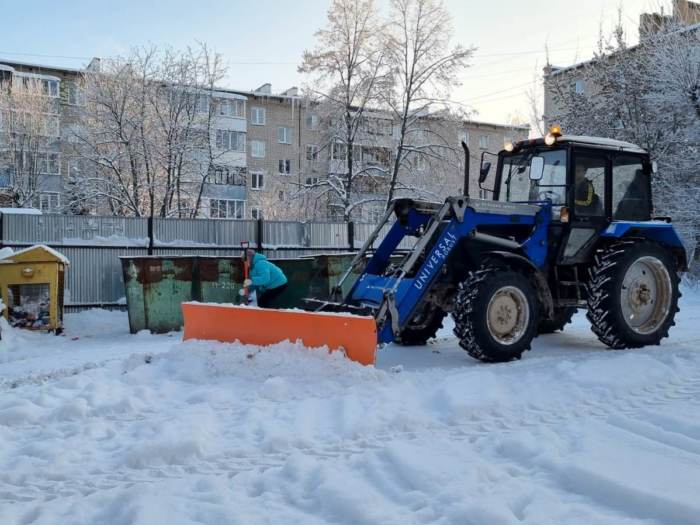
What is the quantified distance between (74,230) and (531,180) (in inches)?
372

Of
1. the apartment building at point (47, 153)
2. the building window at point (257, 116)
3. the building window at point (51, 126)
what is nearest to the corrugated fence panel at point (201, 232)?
the apartment building at point (47, 153)

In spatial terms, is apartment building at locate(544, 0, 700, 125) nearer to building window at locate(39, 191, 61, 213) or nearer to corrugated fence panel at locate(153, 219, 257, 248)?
corrugated fence panel at locate(153, 219, 257, 248)

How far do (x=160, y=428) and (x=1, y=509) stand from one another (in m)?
1.31

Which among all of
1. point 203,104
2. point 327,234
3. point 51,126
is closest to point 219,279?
point 327,234

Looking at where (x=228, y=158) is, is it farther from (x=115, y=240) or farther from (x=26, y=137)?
(x=115, y=240)

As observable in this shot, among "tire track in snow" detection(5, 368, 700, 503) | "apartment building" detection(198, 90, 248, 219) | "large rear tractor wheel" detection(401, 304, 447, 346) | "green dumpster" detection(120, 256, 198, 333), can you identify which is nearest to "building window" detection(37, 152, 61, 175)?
"apartment building" detection(198, 90, 248, 219)

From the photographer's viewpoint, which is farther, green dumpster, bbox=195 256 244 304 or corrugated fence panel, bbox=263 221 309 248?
corrugated fence panel, bbox=263 221 309 248

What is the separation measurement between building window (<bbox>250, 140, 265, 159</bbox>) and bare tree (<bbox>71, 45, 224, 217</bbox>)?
53.3 ft

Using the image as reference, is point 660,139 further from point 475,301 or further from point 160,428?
point 160,428

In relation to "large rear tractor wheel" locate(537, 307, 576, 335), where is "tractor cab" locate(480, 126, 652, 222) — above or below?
above

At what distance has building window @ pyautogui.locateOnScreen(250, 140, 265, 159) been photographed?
41656mm

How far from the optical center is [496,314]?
6.96 m

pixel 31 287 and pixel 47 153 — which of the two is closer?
pixel 31 287

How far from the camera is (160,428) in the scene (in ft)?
15.1
